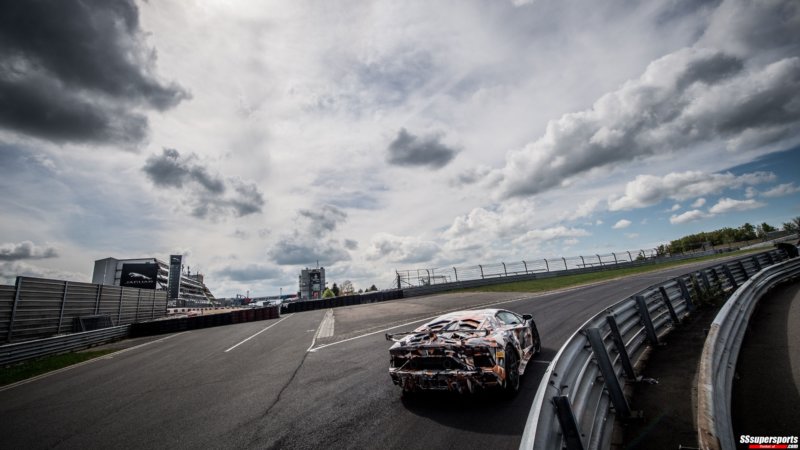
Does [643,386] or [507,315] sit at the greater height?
[507,315]

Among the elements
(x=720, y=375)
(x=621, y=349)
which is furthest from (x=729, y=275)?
(x=720, y=375)

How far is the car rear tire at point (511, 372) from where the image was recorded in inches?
184

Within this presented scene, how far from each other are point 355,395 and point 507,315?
10.4ft

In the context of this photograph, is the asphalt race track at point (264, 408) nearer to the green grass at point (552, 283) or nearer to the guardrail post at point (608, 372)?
the guardrail post at point (608, 372)

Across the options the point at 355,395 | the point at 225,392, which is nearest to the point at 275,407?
the point at 355,395

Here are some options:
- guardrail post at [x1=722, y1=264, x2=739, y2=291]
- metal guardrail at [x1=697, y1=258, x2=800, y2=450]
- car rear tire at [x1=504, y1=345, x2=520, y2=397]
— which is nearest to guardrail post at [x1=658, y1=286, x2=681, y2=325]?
metal guardrail at [x1=697, y1=258, x2=800, y2=450]

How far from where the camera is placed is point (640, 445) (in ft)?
10.2

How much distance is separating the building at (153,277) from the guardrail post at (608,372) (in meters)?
83.4

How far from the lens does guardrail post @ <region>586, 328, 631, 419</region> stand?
361 cm

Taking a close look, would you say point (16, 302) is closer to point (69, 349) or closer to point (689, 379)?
point (69, 349)

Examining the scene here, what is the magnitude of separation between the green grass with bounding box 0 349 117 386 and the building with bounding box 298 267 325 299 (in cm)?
11657

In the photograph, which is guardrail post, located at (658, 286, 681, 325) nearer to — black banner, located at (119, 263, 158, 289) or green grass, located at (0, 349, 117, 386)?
green grass, located at (0, 349, 117, 386)

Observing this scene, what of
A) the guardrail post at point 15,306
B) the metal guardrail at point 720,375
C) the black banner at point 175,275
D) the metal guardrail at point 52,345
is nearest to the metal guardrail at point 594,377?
the metal guardrail at point 720,375

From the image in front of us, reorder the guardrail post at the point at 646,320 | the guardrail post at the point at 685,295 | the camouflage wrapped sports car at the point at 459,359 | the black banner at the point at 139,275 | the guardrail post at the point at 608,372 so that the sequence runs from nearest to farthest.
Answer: the guardrail post at the point at 608,372, the camouflage wrapped sports car at the point at 459,359, the guardrail post at the point at 646,320, the guardrail post at the point at 685,295, the black banner at the point at 139,275
